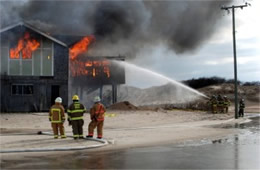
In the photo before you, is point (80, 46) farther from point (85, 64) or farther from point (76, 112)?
point (76, 112)

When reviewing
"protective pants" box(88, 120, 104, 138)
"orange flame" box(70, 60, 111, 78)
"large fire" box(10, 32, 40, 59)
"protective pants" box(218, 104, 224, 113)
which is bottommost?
"protective pants" box(88, 120, 104, 138)

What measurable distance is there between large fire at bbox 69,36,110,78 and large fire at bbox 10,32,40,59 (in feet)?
13.9

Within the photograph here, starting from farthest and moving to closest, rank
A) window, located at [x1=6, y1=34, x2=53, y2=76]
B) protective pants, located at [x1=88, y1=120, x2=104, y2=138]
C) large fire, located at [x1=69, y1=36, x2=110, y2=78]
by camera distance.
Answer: large fire, located at [x1=69, y1=36, x2=110, y2=78]
window, located at [x1=6, y1=34, x2=53, y2=76]
protective pants, located at [x1=88, y1=120, x2=104, y2=138]

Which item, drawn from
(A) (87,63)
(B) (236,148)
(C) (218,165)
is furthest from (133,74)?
(C) (218,165)

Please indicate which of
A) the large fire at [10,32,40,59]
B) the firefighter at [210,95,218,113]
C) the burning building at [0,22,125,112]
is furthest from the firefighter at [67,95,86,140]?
the firefighter at [210,95,218,113]

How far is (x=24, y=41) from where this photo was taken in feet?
94.1

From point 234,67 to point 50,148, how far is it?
16.6m

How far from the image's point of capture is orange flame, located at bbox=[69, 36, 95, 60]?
32.8 metres

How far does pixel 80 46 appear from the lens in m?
33.2

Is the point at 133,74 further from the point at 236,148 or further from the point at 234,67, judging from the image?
the point at 236,148

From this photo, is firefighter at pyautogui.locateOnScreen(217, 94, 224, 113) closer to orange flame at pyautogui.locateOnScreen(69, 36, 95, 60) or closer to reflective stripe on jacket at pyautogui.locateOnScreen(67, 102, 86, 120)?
orange flame at pyautogui.locateOnScreen(69, 36, 95, 60)

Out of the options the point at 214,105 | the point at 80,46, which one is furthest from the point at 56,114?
the point at 80,46

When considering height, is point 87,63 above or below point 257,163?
above

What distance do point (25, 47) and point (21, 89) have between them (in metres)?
3.03
